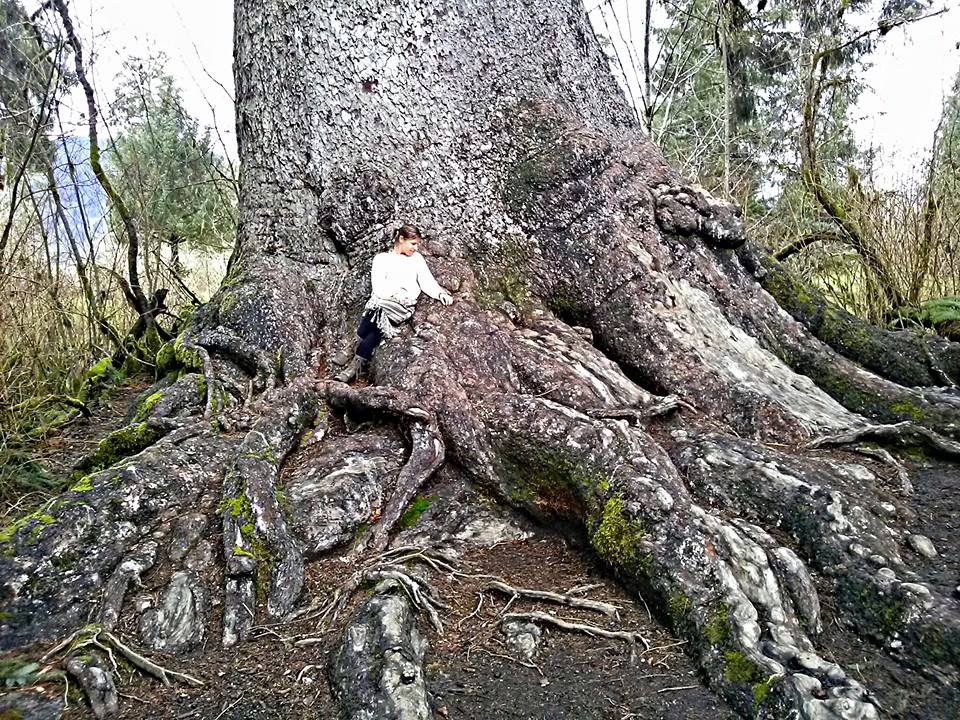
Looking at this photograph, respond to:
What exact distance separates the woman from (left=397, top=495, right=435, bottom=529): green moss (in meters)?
1.01

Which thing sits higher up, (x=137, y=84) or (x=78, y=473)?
(x=137, y=84)

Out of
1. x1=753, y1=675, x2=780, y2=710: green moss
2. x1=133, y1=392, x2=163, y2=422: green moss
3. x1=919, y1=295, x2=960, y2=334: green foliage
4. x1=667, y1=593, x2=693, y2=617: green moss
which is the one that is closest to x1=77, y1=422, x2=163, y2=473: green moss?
x1=133, y1=392, x2=163, y2=422: green moss

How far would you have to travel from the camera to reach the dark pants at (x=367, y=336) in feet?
13.8

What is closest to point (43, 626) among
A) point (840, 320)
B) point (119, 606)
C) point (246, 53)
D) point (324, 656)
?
point (119, 606)

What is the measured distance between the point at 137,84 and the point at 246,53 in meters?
4.86

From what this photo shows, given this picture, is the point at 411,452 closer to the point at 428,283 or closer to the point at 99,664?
the point at 428,283

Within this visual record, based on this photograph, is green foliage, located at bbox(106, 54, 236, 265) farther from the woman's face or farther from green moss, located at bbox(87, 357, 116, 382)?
the woman's face

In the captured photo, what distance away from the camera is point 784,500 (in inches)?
125

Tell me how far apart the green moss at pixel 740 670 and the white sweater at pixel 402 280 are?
8.17 ft

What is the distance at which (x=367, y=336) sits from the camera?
423 cm

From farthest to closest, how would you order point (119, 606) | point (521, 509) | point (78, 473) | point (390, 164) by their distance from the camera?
1. point (390, 164)
2. point (78, 473)
3. point (521, 509)
4. point (119, 606)

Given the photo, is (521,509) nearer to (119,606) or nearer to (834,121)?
(119,606)

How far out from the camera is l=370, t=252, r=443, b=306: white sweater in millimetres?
4082

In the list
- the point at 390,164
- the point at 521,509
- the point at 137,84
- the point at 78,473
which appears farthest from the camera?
the point at 137,84
